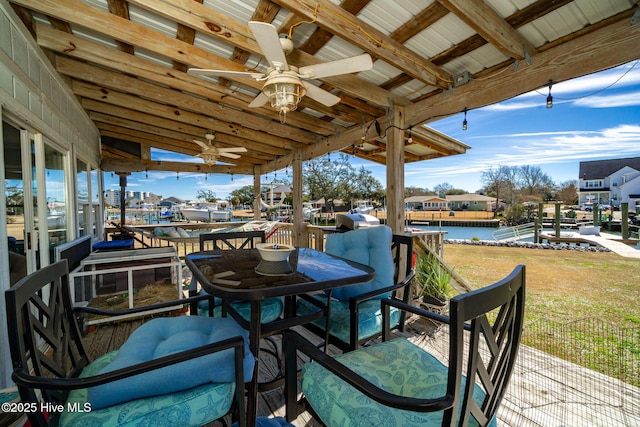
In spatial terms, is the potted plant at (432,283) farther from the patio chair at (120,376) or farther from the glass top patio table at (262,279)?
the patio chair at (120,376)

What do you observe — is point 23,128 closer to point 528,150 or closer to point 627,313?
point 627,313

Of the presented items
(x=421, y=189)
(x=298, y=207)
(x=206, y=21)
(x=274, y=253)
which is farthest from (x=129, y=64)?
(x=421, y=189)

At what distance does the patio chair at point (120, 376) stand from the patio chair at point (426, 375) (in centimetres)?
29

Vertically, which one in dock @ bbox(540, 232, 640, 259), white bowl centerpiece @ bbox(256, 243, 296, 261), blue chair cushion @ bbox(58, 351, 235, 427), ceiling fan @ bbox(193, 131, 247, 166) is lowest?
dock @ bbox(540, 232, 640, 259)

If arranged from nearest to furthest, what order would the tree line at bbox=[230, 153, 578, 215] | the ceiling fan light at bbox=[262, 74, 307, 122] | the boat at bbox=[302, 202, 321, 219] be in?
the ceiling fan light at bbox=[262, 74, 307, 122], the boat at bbox=[302, 202, 321, 219], the tree line at bbox=[230, 153, 578, 215]

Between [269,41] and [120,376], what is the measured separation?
183cm

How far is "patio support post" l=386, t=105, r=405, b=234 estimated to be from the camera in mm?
3463

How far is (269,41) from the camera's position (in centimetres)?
174

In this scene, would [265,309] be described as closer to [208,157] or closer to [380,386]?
[380,386]

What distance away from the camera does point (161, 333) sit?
4.51 feet

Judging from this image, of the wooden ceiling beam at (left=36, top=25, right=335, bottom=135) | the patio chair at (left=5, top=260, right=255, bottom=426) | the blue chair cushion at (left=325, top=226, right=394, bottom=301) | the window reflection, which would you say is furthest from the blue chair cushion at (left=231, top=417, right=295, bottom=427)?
the wooden ceiling beam at (left=36, top=25, right=335, bottom=135)

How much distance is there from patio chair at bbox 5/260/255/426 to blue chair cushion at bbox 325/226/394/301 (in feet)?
3.41

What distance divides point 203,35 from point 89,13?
32.8 inches

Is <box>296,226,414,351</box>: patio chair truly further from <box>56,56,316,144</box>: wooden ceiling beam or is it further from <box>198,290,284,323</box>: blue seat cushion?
<box>56,56,316,144</box>: wooden ceiling beam
